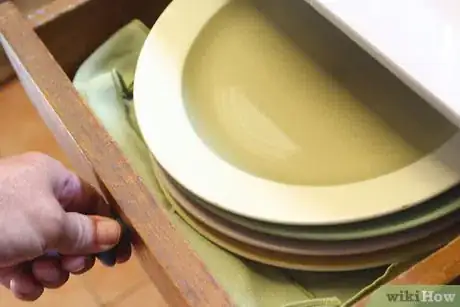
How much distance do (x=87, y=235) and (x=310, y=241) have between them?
184mm

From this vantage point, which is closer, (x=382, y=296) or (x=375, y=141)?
(x=382, y=296)

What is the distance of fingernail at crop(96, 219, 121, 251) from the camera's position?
57cm

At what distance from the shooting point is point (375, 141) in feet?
1.94

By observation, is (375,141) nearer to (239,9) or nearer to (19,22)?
(239,9)

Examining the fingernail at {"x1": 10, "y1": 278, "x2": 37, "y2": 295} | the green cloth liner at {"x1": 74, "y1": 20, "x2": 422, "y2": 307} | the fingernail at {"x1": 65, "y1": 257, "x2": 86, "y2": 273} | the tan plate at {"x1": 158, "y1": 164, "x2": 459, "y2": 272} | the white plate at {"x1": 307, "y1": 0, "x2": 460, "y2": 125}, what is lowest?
the fingernail at {"x1": 10, "y1": 278, "x2": 37, "y2": 295}

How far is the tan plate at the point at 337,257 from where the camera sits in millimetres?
548

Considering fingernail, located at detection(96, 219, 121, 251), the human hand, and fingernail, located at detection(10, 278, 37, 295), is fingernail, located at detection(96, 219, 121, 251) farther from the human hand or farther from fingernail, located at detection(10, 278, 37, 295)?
fingernail, located at detection(10, 278, 37, 295)

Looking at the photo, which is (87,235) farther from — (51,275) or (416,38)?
(416,38)

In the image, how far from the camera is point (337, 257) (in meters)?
0.56

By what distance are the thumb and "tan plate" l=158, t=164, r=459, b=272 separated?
9 cm

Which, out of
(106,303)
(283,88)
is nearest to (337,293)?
(283,88)

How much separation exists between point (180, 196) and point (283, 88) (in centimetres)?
14

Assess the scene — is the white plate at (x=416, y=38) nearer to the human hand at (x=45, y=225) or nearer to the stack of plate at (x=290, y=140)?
the stack of plate at (x=290, y=140)

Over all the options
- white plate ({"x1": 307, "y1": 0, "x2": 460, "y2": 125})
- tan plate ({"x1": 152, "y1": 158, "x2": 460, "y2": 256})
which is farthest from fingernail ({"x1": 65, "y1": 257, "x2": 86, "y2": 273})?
white plate ({"x1": 307, "y1": 0, "x2": 460, "y2": 125})
